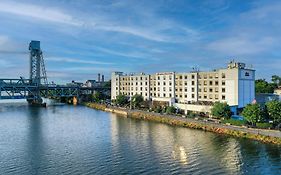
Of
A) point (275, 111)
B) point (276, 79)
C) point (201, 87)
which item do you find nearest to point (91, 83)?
point (276, 79)

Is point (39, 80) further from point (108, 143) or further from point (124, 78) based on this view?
point (108, 143)

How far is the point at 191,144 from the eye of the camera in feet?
103

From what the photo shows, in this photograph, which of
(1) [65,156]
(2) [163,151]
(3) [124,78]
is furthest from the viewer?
(3) [124,78]

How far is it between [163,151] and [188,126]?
1457cm

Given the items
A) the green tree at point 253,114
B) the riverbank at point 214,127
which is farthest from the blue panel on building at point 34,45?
the green tree at point 253,114

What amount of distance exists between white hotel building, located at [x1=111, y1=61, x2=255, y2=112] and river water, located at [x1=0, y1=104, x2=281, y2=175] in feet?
43.2

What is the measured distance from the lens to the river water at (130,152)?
23312mm

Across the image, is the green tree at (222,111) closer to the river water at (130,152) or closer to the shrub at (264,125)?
the river water at (130,152)

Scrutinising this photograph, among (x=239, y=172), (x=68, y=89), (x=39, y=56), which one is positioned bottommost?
(x=239, y=172)

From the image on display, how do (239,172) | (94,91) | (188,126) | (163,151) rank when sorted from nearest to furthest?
(239,172), (163,151), (188,126), (94,91)

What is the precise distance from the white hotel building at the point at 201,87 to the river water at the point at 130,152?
13173 millimetres

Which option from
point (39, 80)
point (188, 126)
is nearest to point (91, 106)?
point (39, 80)

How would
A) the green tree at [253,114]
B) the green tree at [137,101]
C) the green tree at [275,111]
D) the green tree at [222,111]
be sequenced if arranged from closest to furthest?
1. the green tree at [253,114]
2. the green tree at [275,111]
3. the green tree at [222,111]
4. the green tree at [137,101]

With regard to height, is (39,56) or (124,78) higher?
(39,56)
